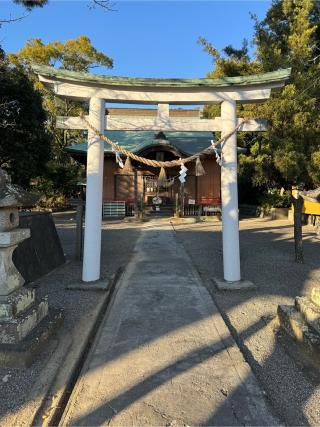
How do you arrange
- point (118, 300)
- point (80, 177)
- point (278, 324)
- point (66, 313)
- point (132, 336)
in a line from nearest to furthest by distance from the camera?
point (132, 336), point (278, 324), point (66, 313), point (118, 300), point (80, 177)

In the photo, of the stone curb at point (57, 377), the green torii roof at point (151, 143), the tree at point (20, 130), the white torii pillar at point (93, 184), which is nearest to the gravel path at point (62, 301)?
the stone curb at point (57, 377)

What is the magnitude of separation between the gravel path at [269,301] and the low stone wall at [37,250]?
318cm

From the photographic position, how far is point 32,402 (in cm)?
250

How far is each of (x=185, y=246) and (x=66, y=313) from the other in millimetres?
5748

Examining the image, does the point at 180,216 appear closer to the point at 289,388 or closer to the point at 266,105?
the point at 266,105

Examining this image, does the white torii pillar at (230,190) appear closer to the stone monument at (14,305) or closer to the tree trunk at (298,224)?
the tree trunk at (298,224)

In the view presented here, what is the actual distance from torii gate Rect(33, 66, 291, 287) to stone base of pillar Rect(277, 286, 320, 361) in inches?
78.9

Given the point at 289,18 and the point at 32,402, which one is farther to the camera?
the point at 289,18

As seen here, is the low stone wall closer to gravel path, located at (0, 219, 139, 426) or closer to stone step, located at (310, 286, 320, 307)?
gravel path, located at (0, 219, 139, 426)

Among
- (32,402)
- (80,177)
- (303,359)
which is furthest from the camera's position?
(80,177)

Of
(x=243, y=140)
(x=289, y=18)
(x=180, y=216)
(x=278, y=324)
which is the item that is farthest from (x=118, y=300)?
(x=243, y=140)

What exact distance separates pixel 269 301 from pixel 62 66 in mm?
29174

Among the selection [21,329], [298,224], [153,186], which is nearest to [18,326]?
[21,329]

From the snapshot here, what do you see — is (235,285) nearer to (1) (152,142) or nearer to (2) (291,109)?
(2) (291,109)
